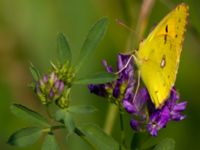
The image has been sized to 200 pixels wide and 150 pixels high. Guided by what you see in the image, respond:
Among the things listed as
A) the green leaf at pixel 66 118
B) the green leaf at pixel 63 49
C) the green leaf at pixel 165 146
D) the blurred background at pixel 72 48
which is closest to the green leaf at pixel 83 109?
the green leaf at pixel 66 118

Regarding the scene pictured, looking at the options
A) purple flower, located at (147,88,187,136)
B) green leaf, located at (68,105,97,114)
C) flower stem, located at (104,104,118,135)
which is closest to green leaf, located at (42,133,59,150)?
green leaf, located at (68,105,97,114)

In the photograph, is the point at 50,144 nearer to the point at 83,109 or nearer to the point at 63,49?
the point at 83,109

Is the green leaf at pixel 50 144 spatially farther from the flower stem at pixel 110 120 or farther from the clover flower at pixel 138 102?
the flower stem at pixel 110 120

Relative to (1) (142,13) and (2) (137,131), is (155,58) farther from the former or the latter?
(1) (142,13)

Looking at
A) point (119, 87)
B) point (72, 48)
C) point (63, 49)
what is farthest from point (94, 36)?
point (72, 48)

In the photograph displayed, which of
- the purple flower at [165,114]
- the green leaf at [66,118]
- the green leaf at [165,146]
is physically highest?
the green leaf at [66,118]

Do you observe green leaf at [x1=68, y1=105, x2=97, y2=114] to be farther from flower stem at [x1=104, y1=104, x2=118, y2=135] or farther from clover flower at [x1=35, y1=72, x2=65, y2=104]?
flower stem at [x1=104, y1=104, x2=118, y2=135]
